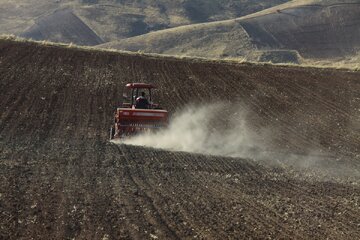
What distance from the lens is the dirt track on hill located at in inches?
368

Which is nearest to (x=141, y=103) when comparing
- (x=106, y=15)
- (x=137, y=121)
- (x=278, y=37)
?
(x=137, y=121)

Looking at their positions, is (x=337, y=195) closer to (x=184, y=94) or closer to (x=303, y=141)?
(x=303, y=141)

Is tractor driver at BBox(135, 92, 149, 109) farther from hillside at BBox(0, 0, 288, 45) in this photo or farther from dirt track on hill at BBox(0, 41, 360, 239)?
hillside at BBox(0, 0, 288, 45)

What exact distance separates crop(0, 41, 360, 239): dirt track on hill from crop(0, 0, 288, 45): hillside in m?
77.5

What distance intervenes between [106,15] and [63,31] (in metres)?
13.1

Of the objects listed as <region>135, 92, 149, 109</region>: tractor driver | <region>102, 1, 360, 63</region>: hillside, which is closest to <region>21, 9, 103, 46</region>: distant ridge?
<region>102, 1, 360, 63</region>: hillside

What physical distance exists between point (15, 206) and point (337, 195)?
298 inches

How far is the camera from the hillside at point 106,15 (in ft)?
353

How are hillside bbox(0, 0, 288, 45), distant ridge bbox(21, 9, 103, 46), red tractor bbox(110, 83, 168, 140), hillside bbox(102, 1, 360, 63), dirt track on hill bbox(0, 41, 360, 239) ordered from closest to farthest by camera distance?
1. dirt track on hill bbox(0, 41, 360, 239)
2. red tractor bbox(110, 83, 168, 140)
3. hillside bbox(102, 1, 360, 63)
4. distant ridge bbox(21, 9, 103, 46)
5. hillside bbox(0, 0, 288, 45)

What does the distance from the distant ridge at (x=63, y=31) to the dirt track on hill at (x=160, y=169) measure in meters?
73.7

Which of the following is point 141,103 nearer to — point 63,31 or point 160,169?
point 160,169

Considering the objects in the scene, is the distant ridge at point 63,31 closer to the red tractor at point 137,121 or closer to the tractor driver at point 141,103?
the tractor driver at point 141,103

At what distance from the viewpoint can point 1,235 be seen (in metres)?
8.17

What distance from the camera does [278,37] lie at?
94.6 meters
